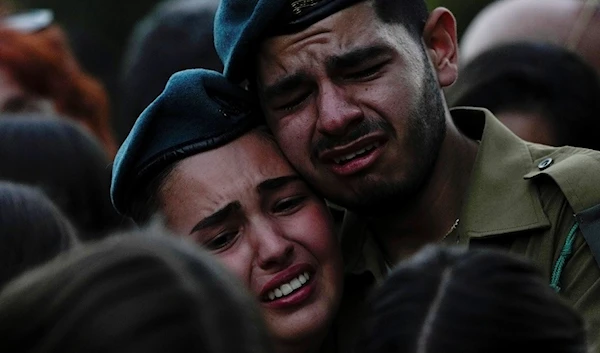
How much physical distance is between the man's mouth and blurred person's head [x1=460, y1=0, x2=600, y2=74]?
6.83 ft

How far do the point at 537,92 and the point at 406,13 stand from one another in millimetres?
1370

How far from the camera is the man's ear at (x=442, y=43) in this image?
3.28 meters

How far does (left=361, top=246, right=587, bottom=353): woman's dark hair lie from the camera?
1.82 metres

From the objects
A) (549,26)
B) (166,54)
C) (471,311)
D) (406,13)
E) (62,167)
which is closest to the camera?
(471,311)

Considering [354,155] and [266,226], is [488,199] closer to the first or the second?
[354,155]

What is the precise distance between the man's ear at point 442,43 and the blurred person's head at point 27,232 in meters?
1.09

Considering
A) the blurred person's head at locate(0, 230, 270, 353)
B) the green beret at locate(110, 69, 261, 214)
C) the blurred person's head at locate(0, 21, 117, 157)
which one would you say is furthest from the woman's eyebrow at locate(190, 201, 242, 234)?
the blurred person's head at locate(0, 21, 117, 157)

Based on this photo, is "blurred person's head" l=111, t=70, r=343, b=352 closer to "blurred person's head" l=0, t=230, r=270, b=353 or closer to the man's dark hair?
the man's dark hair

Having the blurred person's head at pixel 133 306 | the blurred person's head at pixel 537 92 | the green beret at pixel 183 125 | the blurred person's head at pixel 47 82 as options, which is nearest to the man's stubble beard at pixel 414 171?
the green beret at pixel 183 125

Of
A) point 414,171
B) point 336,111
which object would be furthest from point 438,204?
point 336,111

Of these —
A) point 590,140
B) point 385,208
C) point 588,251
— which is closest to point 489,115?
point 385,208

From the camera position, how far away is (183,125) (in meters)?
3.20

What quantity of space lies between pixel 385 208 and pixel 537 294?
1.25 meters

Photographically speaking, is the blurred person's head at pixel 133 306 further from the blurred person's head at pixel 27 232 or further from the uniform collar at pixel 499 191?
the uniform collar at pixel 499 191
